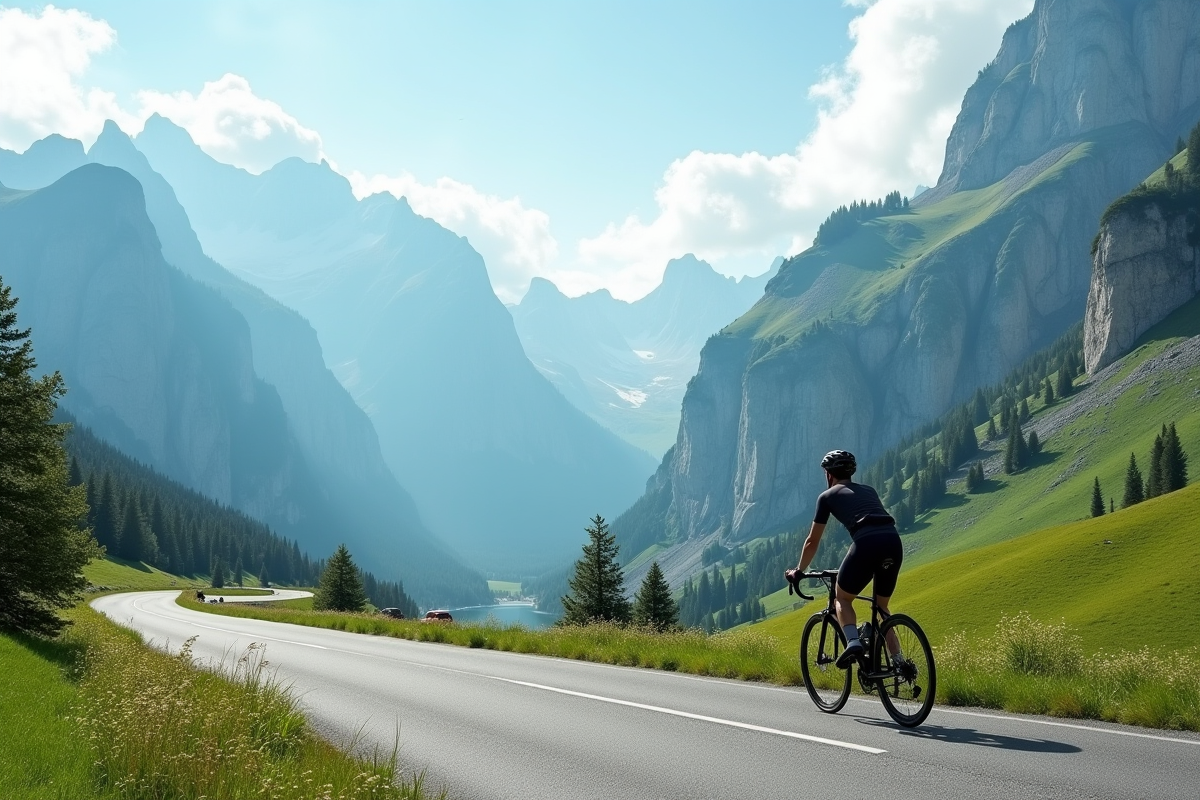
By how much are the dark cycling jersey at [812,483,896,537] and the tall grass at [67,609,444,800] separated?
5.47 meters

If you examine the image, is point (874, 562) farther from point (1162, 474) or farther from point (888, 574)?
point (1162, 474)

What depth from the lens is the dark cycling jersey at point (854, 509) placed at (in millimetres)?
9570

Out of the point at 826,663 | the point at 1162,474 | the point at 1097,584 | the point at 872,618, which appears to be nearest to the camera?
the point at 872,618

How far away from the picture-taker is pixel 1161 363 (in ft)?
569

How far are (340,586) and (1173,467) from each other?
104022 millimetres

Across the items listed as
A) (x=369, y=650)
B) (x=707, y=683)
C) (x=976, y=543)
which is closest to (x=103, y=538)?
(x=369, y=650)

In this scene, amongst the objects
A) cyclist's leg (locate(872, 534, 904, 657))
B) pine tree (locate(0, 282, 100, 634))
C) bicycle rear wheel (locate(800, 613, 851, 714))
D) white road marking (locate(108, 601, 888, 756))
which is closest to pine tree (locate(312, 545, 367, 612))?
pine tree (locate(0, 282, 100, 634))

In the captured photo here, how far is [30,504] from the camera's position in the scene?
64.7 ft

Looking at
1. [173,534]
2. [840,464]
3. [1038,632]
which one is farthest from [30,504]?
[173,534]

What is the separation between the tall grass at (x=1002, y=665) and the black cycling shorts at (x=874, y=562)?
2.81 meters

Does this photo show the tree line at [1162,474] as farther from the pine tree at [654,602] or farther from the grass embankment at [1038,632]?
the pine tree at [654,602]

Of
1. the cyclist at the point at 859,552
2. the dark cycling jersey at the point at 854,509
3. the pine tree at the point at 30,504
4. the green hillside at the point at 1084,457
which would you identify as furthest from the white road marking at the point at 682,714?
the green hillside at the point at 1084,457

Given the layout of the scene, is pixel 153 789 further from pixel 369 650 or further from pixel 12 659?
pixel 369 650

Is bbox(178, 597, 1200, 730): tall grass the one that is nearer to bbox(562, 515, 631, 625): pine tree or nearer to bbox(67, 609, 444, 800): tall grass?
bbox(67, 609, 444, 800): tall grass
